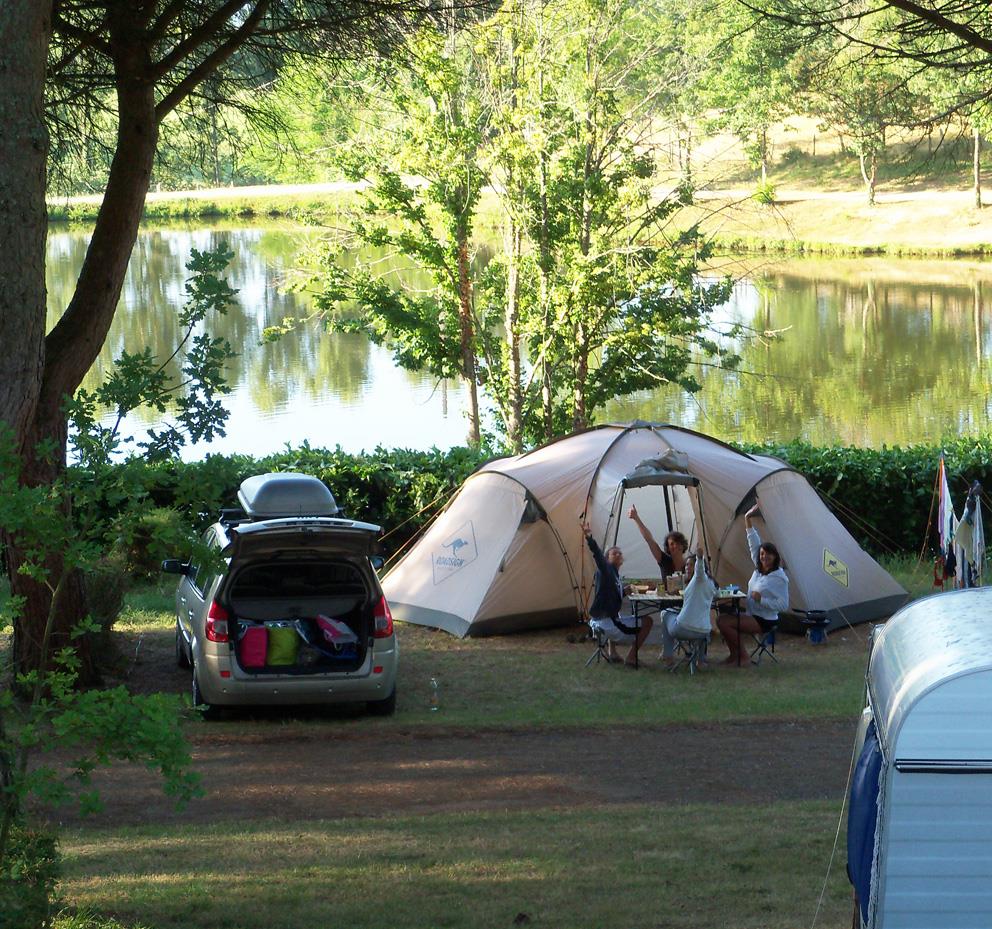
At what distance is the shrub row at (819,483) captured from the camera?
1440cm

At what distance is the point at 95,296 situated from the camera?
373 inches

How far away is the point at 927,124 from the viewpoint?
10.4m

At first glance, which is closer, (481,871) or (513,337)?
(481,871)

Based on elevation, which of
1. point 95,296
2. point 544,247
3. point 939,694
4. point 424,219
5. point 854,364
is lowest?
point 939,694

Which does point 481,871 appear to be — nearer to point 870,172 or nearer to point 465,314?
point 465,314

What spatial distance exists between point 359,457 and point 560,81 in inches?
283

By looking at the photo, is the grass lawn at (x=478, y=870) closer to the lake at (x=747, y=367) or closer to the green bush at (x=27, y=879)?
the green bush at (x=27, y=879)

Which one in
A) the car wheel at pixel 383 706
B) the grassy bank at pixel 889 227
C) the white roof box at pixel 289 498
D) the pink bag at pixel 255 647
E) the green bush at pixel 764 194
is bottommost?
the car wheel at pixel 383 706

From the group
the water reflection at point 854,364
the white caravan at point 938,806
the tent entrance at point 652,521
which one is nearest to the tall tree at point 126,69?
the tent entrance at point 652,521

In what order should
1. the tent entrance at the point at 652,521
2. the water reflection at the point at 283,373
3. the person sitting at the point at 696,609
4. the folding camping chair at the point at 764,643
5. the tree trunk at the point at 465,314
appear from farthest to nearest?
the water reflection at the point at 283,373 → the tree trunk at the point at 465,314 → the tent entrance at the point at 652,521 → the folding camping chair at the point at 764,643 → the person sitting at the point at 696,609

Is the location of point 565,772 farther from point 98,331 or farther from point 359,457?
point 359,457

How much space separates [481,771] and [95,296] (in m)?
4.56

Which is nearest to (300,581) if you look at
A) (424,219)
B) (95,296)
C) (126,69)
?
(95,296)

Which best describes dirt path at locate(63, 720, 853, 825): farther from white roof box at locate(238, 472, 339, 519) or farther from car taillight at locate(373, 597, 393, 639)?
white roof box at locate(238, 472, 339, 519)
